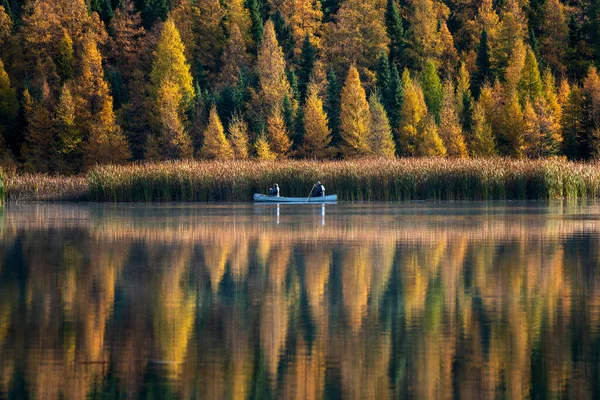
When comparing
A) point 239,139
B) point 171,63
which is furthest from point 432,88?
point 239,139

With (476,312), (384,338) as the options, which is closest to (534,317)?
(476,312)

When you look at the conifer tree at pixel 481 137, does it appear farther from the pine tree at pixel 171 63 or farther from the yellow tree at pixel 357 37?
the pine tree at pixel 171 63

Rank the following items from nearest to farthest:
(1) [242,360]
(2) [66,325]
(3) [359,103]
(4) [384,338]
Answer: (1) [242,360] → (4) [384,338] → (2) [66,325] → (3) [359,103]

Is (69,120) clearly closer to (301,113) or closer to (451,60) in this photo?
(301,113)

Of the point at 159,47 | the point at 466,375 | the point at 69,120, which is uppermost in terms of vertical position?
the point at 159,47

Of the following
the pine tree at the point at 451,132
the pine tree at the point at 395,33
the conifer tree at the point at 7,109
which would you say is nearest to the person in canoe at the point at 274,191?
the pine tree at the point at 451,132

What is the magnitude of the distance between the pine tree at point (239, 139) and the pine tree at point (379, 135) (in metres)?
8.14

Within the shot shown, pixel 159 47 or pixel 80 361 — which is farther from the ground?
pixel 159 47

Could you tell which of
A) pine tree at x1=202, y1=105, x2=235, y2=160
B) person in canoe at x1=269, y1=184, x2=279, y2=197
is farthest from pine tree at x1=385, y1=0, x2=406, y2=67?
person in canoe at x1=269, y1=184, x2=279, y2=197

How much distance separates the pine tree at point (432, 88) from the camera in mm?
87188

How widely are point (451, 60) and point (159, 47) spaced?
29.7 m

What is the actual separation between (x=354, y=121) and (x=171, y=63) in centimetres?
1508

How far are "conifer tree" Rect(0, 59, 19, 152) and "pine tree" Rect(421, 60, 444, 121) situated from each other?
31462 mm

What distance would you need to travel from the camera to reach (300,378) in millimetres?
8734
